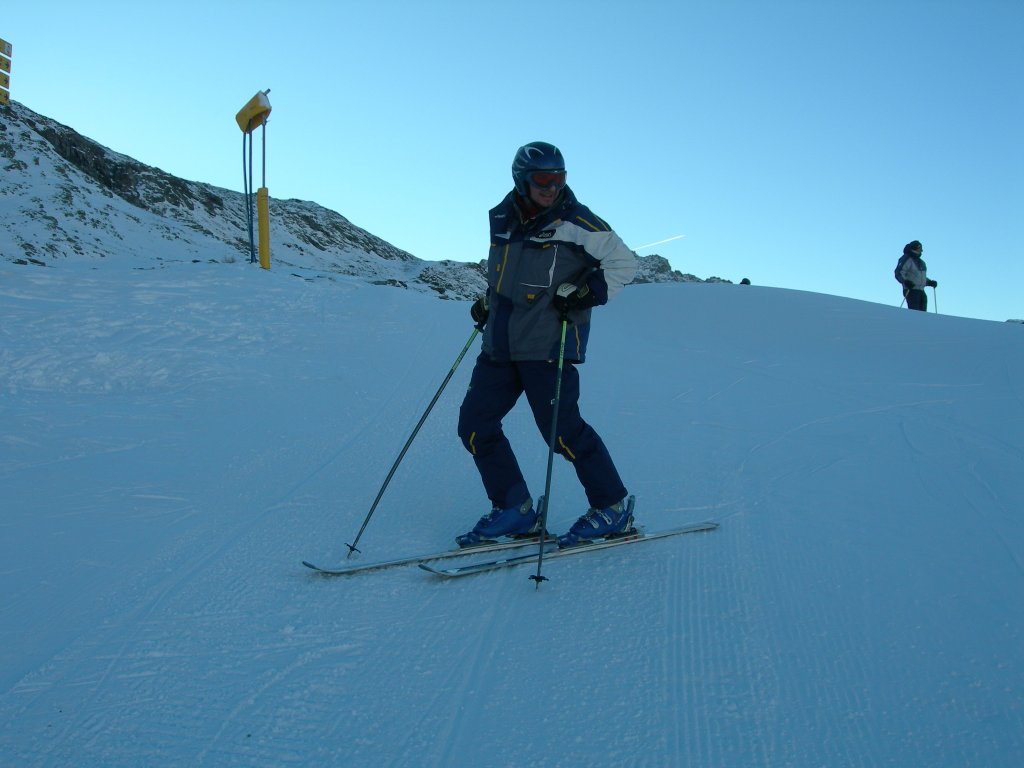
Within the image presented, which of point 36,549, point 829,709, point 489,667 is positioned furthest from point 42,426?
point 829,709

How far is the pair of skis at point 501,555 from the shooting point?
3057mm

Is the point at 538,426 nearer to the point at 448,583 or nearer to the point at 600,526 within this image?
the point at 600,526

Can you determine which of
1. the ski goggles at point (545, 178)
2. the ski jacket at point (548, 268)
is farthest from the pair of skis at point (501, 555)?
the ski goggles at point (545, 178)

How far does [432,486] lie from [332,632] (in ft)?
5.76

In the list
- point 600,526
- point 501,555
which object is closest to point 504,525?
point 501,555

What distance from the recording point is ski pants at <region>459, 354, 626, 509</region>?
3424mm

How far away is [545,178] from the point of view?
10.7 ft

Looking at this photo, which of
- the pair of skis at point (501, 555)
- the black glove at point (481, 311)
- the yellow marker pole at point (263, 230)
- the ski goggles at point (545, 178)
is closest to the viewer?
the pair of skis at point (501, 555)

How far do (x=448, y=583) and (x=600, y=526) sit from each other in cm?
78

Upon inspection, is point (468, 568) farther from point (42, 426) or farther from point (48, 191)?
point (48, 191)

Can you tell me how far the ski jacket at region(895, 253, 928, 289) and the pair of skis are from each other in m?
10.9

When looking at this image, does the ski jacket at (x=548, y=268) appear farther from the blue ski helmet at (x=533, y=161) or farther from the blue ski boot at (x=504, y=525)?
the blue ski boot at (x=504, y=525)

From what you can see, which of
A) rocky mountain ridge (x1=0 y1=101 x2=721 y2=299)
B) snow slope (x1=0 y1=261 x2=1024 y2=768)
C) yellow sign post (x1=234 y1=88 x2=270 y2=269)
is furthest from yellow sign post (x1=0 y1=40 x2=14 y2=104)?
snow slope (x1=0 y1=261 x2=1024 y2=768)

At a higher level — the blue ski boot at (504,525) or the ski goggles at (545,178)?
the ski goggles at (545,178)
